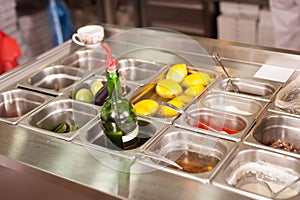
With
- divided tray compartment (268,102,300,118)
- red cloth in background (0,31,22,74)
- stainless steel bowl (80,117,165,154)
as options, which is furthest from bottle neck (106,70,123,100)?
red cloth in background (0,31,22,74)

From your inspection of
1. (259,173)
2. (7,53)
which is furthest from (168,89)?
(7,53)

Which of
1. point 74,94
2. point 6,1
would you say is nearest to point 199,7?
point 6,1

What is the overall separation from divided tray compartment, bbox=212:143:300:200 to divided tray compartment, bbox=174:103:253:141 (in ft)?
0.27

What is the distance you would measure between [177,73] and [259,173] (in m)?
0.50

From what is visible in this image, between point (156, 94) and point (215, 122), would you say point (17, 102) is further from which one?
point (215, 122)

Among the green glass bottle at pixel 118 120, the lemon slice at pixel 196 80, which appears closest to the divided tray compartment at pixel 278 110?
the lemon slice at pixel 196 80

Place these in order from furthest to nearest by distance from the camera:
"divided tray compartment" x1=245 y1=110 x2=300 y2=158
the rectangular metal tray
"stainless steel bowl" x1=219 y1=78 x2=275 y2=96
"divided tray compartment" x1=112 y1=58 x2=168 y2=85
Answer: "divided tray compartment" x1=112 y1=58 x2=168 y2=85 < "stainless steel bowl" x1=219 y1=78 x2=275 y2=96 < the rectangular metal tray < "divided tray compartment" x1=245 y1=110 x2=300 y2=158

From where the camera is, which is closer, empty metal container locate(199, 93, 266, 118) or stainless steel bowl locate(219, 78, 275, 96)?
empty metal container locate(199, 93, 266, 118)

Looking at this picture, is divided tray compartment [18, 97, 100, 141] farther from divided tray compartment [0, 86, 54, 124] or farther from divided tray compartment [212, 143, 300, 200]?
divided tray compartment [212, 143, 300, 200]

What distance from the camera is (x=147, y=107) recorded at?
1.40 metres

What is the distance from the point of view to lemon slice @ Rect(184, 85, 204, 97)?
4.75 feet

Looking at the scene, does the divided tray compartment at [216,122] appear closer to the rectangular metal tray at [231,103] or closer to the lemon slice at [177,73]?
the rectangular metal tray at [231,103]

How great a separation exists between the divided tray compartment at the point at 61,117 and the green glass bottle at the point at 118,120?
0.11 m

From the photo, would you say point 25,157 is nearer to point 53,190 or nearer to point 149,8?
point 53,190
